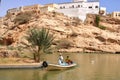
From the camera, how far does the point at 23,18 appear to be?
8056cm

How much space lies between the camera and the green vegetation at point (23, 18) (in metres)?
79.6

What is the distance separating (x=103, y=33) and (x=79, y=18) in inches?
386

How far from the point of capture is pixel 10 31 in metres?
77.9

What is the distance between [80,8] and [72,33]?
39.2 ft

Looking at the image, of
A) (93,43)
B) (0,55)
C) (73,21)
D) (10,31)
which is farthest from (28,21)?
(0,55)

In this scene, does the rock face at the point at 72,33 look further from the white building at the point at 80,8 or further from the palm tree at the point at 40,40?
the palm tree at the point at 40,40

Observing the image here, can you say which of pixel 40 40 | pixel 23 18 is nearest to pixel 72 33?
pixel 23 18

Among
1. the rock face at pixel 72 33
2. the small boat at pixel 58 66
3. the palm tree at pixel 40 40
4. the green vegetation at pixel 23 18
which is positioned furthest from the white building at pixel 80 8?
the small boat at pixel 58 66

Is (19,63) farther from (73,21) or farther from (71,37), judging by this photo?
(73,21)

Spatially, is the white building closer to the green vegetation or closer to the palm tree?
the green vegetation

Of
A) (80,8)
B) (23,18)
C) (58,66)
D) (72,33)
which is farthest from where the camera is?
(80,8)

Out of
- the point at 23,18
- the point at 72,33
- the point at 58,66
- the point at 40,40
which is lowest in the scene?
the point at 58,66

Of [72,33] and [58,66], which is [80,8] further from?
[58,66]

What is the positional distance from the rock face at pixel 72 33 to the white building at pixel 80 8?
355 centimetres
